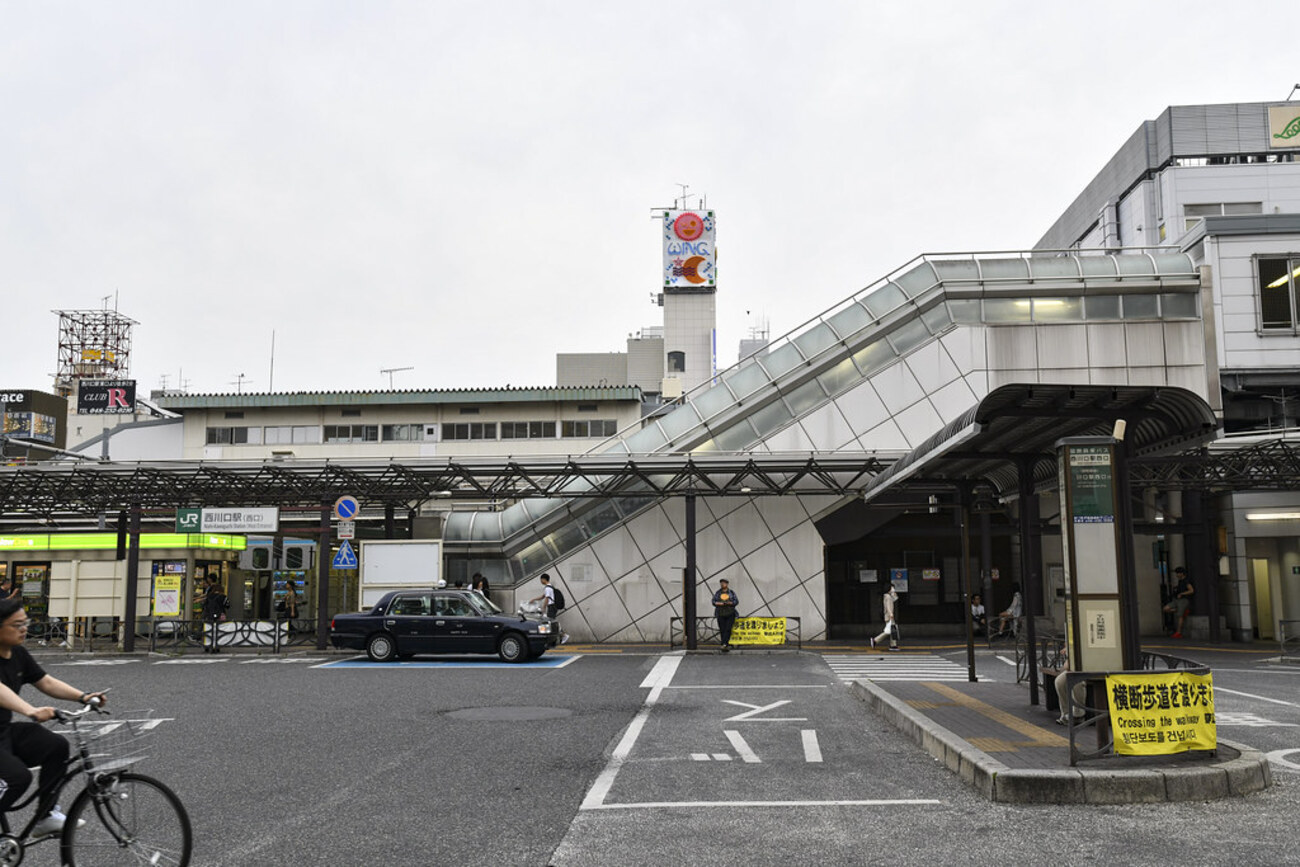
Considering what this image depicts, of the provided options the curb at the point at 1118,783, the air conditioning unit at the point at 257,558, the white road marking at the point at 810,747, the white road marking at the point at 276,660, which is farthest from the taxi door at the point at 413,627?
the curb at the point at 1118,783

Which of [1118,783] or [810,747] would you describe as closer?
[1118,783]

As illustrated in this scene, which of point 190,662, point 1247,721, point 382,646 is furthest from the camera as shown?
point 190,662

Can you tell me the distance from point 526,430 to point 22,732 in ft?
154

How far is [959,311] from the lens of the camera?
102 ft

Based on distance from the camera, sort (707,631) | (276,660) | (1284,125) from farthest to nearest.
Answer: (1284,125) < (707,631) < (276,660)

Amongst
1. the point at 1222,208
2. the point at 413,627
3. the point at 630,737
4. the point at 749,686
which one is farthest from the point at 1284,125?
the point at 630,737

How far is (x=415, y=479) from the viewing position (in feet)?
91.4

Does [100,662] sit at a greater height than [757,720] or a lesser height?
lesser

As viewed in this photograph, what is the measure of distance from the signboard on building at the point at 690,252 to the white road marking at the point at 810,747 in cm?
7997

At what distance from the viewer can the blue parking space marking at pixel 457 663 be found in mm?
21719

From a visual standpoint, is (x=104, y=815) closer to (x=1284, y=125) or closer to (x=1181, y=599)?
(x=1181, y=599)

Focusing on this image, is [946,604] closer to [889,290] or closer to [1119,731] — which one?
[889,290]

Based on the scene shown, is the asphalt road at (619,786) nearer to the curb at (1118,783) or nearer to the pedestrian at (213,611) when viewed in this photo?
the curb at (1118,783)

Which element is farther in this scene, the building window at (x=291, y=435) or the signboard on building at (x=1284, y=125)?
the building window at (x=291, y=435)
